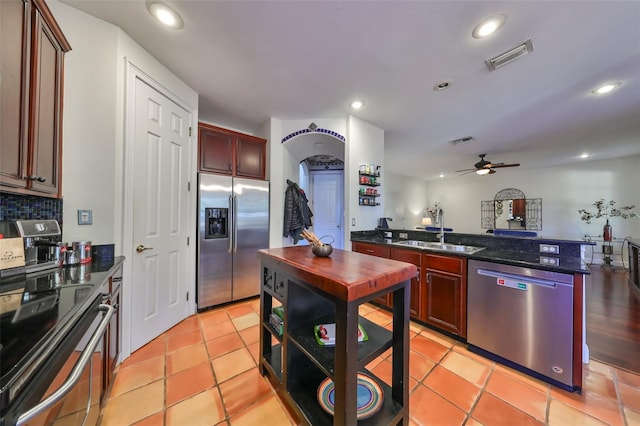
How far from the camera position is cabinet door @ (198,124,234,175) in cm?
267

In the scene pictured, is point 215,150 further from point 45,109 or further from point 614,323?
point 614,323

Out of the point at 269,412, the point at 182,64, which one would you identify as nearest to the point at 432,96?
the point at 182,64

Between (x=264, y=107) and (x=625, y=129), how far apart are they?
18.3ft

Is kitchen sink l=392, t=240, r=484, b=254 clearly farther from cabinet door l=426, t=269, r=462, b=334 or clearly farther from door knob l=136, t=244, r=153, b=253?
door knob l=136, t=244, r=153, b=253

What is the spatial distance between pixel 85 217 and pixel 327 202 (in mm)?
3698

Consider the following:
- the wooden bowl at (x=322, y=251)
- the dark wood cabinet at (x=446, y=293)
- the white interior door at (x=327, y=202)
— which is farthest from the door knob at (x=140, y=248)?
the white interior door at (x=327, y=202)

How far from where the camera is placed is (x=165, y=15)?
→ 1.59 m

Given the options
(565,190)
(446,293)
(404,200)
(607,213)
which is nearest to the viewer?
(446,293)

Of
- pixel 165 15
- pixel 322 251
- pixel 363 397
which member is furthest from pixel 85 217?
pixel 363 397

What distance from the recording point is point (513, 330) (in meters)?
1.74

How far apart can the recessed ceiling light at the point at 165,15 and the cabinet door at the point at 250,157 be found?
1.35 metres

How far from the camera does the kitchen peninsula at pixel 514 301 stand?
152 cm

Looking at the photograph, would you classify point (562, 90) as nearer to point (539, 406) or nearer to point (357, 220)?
point (357, 220)

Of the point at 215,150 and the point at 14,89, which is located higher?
the point at 215,150
